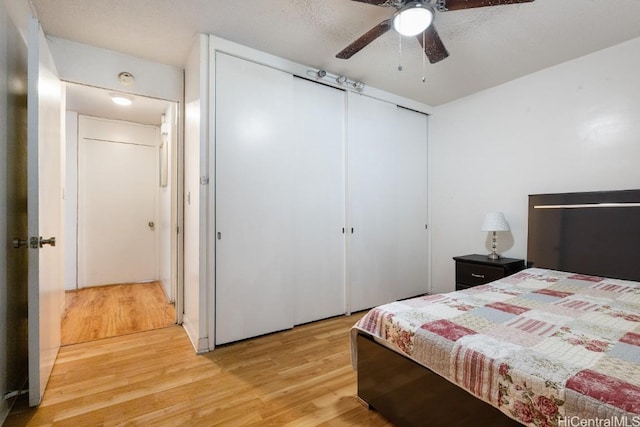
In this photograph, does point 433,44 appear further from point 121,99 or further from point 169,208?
point 121,99

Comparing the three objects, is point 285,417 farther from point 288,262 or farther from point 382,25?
point 382,25

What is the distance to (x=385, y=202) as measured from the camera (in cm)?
355

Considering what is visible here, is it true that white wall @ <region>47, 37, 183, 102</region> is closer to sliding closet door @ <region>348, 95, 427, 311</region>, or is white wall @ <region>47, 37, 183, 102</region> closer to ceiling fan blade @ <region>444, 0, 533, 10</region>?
sliding closet door @ <region>348, 95, 427, 311</region>

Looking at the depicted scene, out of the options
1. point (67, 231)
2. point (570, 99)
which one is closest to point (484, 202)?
point (570, 99)

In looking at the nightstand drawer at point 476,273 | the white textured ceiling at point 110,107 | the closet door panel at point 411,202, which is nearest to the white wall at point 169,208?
the white textured ceiling at point 110,107

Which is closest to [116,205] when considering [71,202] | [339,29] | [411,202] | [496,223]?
[71,202]

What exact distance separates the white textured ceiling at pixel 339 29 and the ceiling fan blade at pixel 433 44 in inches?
10.5

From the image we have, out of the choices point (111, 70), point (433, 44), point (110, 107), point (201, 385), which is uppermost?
point (110, 107)

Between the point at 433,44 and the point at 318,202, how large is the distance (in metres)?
1.66

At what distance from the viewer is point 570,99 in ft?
9.04

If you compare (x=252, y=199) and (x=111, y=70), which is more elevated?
(x=111, y=70)

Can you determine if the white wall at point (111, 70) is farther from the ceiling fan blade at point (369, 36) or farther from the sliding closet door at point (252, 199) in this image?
the ceiling fan blade at point (369, 36)

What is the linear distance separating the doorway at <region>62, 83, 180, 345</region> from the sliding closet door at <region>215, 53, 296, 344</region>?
1.40m

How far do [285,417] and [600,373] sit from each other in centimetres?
141
